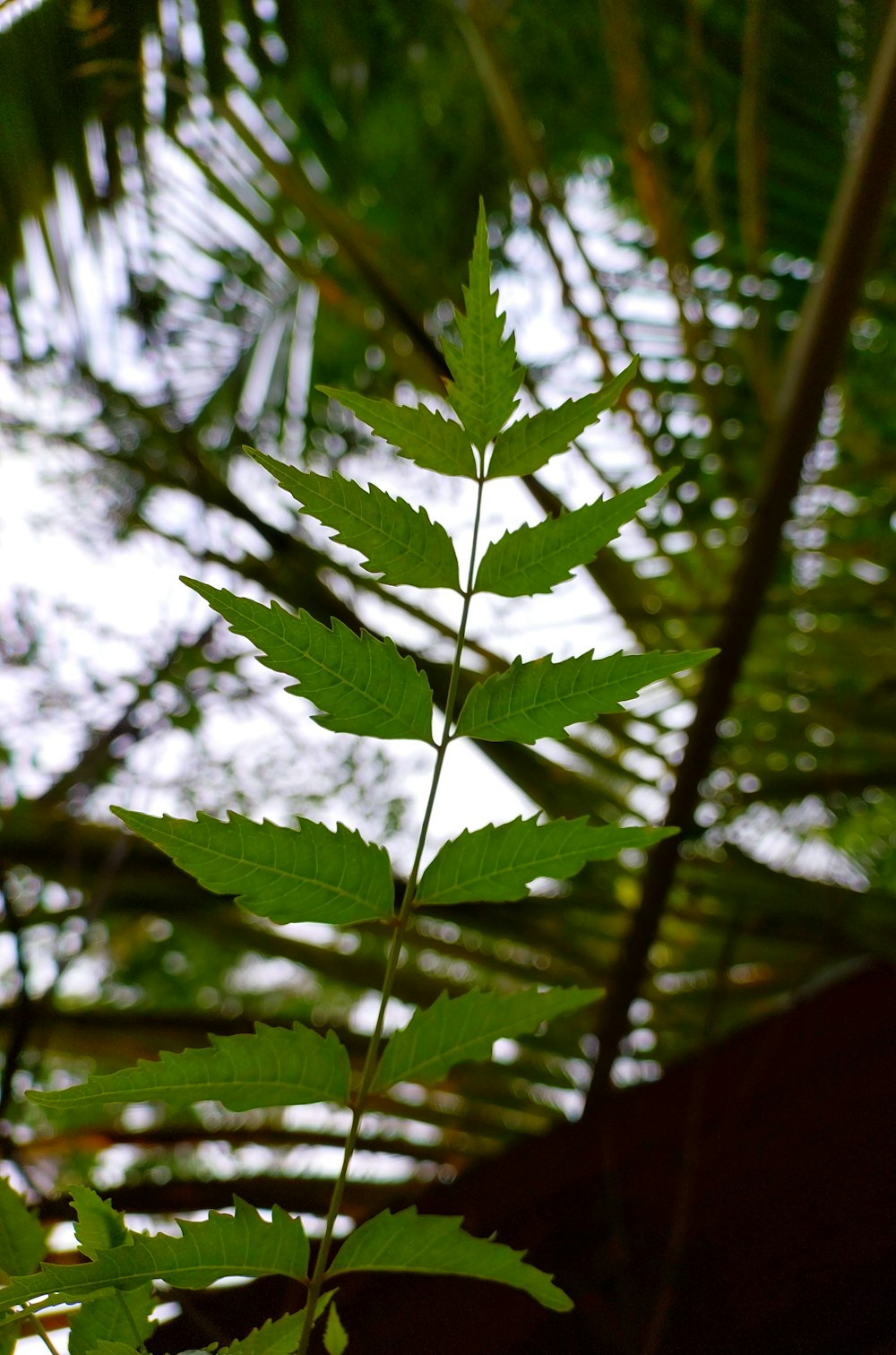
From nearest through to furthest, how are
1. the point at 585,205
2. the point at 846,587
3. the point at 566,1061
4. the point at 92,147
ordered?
the point at 92,147
the point at 566,1061
the point at 846,587
the point at 585,205

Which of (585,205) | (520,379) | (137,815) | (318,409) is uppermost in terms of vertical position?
(585,205)

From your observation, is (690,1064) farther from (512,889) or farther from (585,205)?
(585,205)

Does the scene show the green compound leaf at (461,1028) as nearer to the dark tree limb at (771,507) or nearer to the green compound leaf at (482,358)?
the green compound leaf at (482,358)

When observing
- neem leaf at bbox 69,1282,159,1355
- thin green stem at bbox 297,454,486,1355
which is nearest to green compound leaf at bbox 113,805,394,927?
thin green stem at bbox 297,454,486,1355

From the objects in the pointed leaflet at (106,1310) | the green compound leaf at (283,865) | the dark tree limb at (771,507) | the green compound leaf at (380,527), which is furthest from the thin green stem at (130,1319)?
the dark tree limb at (771,507)

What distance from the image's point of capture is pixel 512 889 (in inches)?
11.0

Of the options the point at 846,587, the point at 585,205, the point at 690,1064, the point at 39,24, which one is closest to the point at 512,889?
the point at 690,1064

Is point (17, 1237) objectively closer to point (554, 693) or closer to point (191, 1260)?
point (191, 1260)

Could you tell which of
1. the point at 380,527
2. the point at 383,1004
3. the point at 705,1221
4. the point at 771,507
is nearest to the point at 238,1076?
the point at 383,1004

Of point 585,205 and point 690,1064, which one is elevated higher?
point 585,205

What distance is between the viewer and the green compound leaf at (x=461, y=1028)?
286 millimetres

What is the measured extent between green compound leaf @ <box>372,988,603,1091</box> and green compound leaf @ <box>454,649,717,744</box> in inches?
3.0

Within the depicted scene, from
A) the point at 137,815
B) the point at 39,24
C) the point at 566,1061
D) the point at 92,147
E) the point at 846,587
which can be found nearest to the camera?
the point at 137,815

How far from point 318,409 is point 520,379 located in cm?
151
